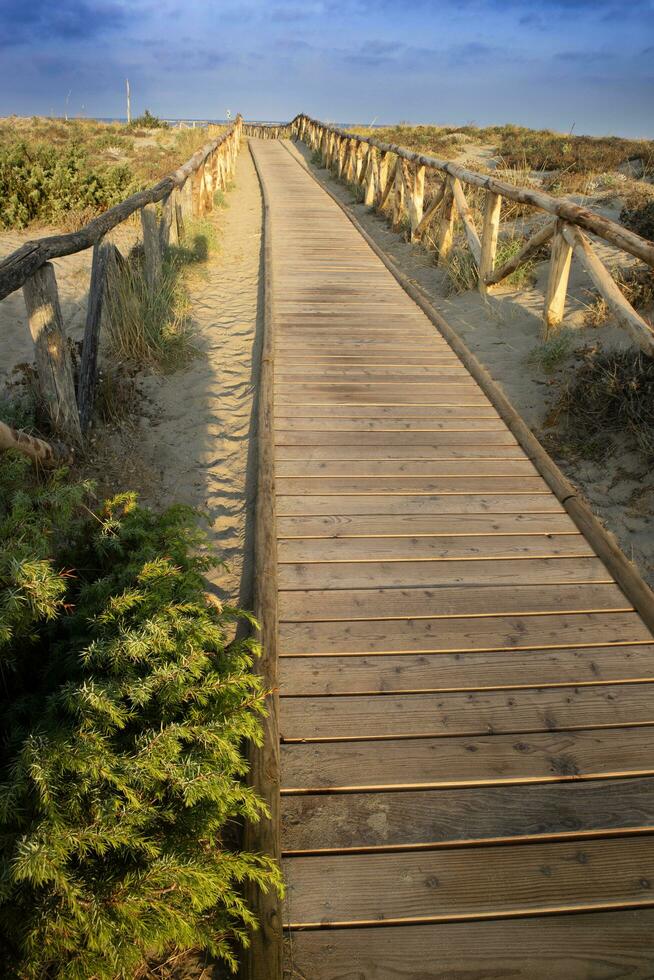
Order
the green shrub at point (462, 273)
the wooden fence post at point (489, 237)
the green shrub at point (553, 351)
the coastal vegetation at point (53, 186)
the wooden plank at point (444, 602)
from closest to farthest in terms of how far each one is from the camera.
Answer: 1. the wooden plank at point (444, 602)
2. the green shrub at point (553, 351)
3. the wooden fence post at point (489, 237)
4. the green shrub at point (462, 273)
5. the coastal vegetation at point (53, 186)

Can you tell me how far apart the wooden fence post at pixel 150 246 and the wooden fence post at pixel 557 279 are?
12.4ft

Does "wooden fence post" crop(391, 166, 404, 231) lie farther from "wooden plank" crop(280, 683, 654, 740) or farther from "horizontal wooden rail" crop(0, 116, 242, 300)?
"wooden plank" crop(280, 683, 654, 740)

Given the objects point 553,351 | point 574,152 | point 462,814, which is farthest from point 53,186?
point 574,152

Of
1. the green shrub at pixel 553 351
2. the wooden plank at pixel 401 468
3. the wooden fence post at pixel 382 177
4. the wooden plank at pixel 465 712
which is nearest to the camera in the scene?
the wooden plank at pixel 465 712

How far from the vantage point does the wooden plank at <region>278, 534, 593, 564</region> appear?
3045 millimetres

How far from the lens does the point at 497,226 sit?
6.90 meters

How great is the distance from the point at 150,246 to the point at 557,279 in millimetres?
3927

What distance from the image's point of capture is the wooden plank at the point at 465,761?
204cm

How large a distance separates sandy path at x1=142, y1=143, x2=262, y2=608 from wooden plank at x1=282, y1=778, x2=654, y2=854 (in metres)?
1.08

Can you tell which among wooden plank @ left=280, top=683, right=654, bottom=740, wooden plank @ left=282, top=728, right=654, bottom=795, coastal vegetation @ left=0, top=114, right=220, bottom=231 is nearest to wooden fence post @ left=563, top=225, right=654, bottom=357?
wooden plank @ left=280, top=683, right=654, bottom=740

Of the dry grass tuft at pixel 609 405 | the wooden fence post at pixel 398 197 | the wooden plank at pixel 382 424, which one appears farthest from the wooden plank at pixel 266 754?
the wooden fence post at pixel 398 197

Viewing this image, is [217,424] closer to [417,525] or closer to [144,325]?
[144,325]

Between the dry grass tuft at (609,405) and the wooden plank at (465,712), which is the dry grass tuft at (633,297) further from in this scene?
the wooden plank at (465,712)

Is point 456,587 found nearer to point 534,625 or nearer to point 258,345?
point 534,625
